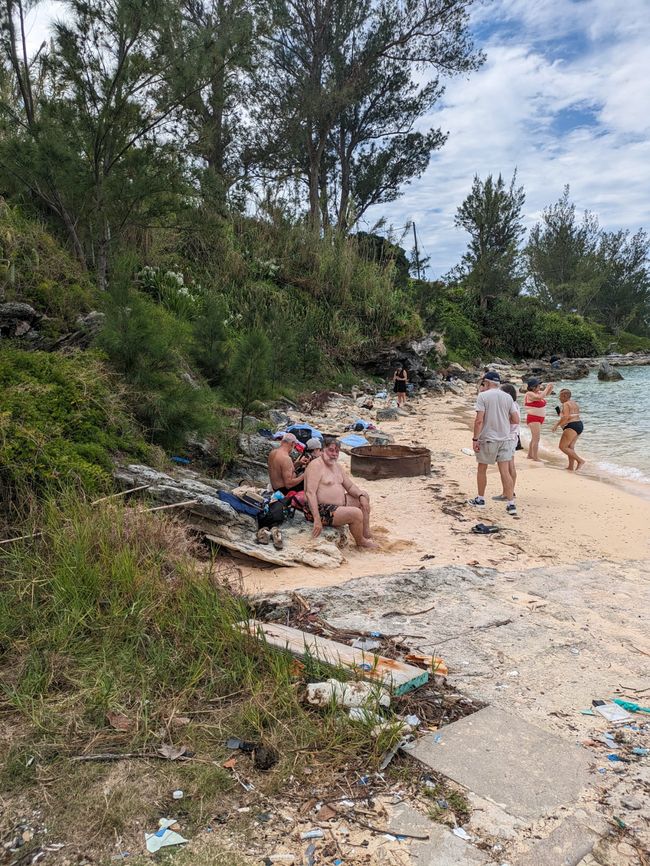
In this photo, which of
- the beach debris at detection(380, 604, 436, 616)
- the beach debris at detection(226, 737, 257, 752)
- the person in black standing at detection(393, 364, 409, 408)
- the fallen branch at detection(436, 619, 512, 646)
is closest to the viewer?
the beach debris at detection(226, 737, 257, 752)

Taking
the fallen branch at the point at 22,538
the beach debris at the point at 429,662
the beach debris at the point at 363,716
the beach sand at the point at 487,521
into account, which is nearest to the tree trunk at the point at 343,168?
the beach sand at the point at 487,521

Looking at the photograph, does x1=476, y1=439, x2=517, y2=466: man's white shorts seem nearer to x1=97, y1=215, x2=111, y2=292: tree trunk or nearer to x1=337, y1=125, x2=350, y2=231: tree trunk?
x1=97, y1=215, x2=111, y2=292: tree trunk

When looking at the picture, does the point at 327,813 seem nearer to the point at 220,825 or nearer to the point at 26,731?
the point at 220,825

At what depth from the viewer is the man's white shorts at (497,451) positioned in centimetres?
763

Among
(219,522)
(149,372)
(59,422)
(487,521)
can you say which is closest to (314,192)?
(149,372)

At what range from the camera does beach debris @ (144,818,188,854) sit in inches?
79.5

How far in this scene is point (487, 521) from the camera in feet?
23.1

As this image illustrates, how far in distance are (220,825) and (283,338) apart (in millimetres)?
12256

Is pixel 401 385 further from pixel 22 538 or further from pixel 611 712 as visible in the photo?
pixel 611 712

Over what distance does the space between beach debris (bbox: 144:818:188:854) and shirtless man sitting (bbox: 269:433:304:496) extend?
460 cm

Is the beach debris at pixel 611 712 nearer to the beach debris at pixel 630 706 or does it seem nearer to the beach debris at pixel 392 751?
the beach debris at pixel 630 706

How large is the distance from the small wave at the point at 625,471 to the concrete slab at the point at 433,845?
29.1ft

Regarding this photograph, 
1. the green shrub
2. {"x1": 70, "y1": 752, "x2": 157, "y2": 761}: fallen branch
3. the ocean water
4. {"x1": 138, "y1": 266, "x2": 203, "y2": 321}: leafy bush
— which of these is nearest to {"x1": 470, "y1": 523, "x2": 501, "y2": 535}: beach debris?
the ocean water

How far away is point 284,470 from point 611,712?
170 inches
